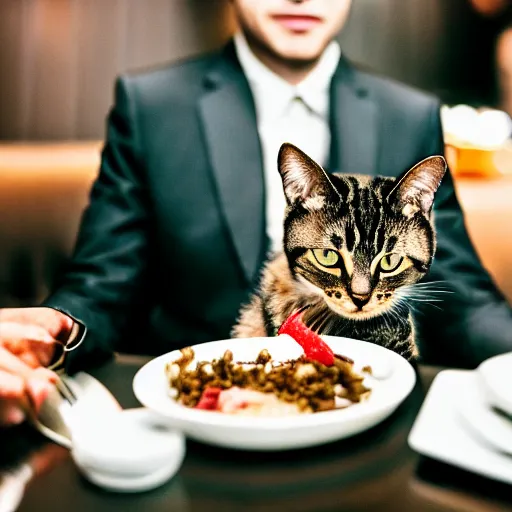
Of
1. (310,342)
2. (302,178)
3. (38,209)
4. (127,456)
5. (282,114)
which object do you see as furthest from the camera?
(38,209)

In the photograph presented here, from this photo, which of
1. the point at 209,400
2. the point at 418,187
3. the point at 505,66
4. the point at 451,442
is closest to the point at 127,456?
the point at 209,400

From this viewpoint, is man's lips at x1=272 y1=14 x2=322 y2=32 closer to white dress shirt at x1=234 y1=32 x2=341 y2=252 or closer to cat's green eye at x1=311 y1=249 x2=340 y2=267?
white dress shirt at x1=234 y1=32 x2=341 y2=252

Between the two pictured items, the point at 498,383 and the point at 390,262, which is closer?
the point at 498,383

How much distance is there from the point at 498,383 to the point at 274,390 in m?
0.19

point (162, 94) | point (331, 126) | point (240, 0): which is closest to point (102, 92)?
point (162, 94)

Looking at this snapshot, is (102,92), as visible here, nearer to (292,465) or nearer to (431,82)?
(431,82)

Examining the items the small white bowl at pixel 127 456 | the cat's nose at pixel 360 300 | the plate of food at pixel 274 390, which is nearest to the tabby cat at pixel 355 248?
the cat's nose at pixel 360 300

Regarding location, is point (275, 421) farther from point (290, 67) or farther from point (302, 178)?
point (290, 67)

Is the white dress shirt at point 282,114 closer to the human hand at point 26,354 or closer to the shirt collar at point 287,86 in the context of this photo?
the shirt collar at point 287,86

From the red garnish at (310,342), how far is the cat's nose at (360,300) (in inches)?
2.8

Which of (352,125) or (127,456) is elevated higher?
(352,125)

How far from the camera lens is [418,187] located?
0.72m

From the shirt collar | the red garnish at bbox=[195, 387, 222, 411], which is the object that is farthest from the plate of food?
the shirt collar

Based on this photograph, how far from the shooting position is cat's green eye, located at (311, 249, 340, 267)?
71 centimetres
